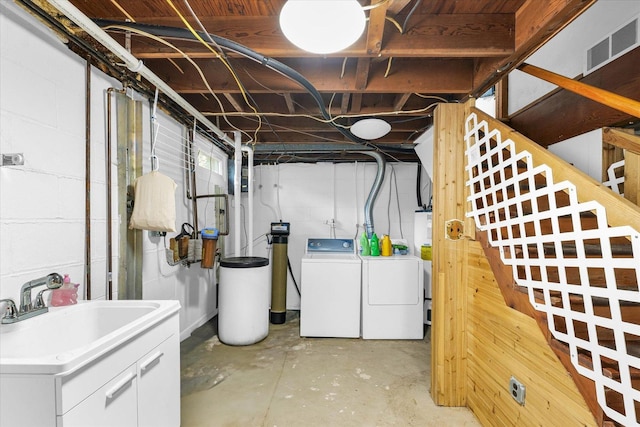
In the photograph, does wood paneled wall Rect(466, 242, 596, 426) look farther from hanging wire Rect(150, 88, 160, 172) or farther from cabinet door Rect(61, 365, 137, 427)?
hanging wire Rect(150, 88, 160, 172)

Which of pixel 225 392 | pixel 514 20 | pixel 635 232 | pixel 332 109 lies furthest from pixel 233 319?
pixel 514 20

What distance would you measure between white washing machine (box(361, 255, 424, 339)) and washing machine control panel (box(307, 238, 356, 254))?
657mm

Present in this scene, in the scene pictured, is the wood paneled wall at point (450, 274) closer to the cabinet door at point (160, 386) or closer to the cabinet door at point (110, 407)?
the cabinet door at point (160, 386)

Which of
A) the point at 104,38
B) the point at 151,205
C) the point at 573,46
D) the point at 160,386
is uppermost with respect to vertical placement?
the point at 573,46

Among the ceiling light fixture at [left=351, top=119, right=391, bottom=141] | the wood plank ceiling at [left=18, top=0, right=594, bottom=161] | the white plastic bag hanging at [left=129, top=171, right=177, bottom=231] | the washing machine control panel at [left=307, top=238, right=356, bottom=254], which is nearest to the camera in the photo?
the wood plank ceiling at [left=18, top=0, right=594, bottom=161]

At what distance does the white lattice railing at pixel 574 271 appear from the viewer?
0.98 meters

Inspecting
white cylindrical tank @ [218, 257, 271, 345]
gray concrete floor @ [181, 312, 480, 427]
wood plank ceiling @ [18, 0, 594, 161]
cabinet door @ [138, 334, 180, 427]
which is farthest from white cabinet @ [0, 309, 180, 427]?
wood plank ceiling @ [18, 0, 594, 161]

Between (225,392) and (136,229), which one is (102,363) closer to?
(136,229)

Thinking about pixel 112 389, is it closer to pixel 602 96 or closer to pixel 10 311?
pixel 10 311

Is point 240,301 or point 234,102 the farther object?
point 240,301

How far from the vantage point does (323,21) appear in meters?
1.15

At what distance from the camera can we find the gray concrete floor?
6.16ft

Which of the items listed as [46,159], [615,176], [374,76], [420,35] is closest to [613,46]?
[615,176]

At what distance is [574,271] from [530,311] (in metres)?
0.29
